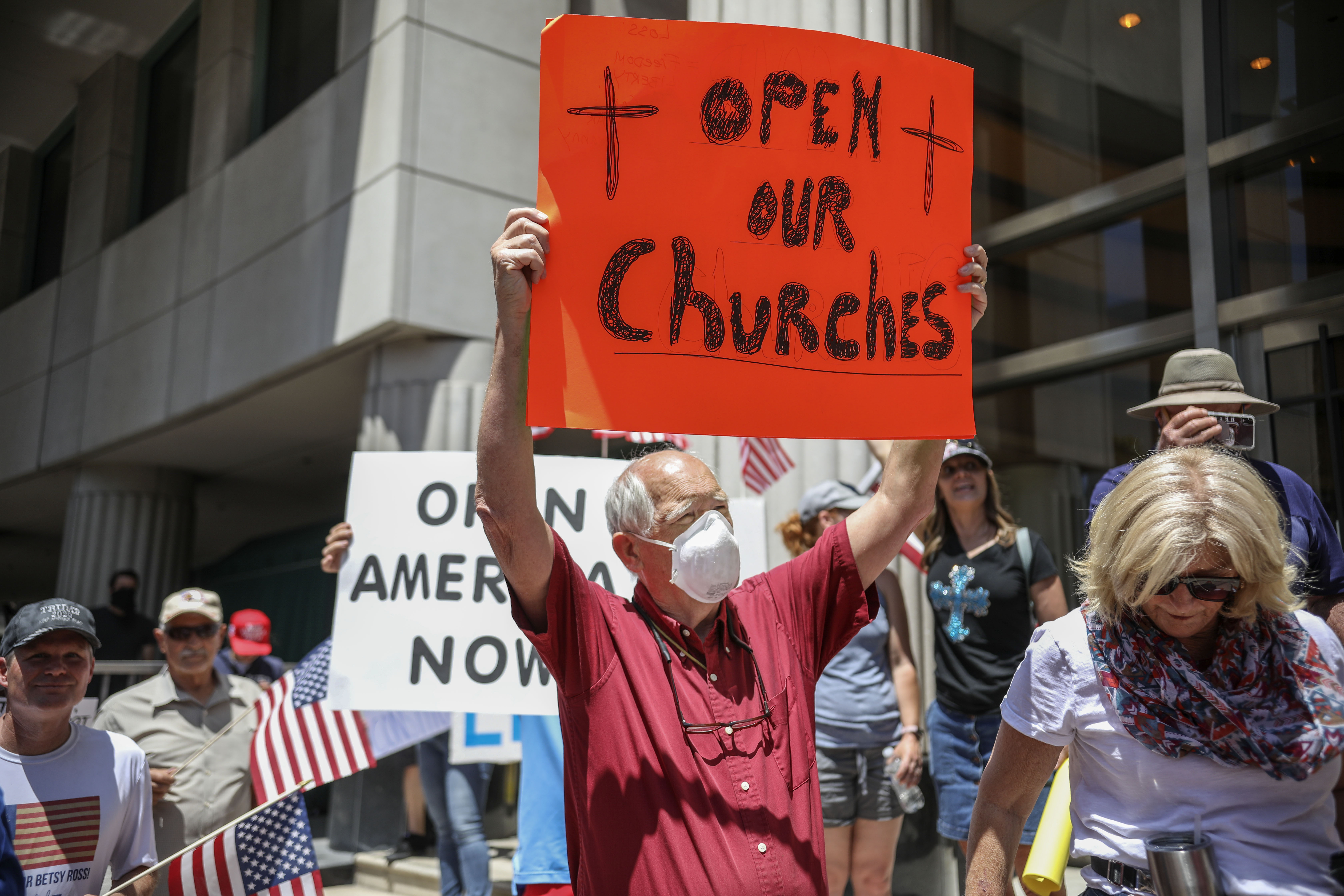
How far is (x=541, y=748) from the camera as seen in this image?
425 cm

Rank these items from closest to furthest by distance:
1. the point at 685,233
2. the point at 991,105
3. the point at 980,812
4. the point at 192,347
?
1. the point at 980,812
2. the point at 685,233
3. the point at 991,105
4. the point at 192,347

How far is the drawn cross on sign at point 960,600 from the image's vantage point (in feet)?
13.3

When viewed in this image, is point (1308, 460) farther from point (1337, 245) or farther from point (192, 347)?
point (192, 347)

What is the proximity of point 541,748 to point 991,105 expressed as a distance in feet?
17.4

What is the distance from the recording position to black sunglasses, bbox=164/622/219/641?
4605 mm

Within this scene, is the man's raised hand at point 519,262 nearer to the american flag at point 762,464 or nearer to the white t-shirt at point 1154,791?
the white t-shirt at point 1154,791

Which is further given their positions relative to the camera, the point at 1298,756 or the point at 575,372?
the point at 575,372

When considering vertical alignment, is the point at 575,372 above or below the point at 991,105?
below

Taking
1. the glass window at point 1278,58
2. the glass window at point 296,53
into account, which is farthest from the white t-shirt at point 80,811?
the glass window at point 296,53

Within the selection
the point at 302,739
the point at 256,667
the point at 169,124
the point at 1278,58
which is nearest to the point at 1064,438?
the point at 1278,58

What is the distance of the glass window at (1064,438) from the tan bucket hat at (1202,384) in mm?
2713

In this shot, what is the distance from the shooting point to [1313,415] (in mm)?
5242

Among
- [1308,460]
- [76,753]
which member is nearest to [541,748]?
[76,753]

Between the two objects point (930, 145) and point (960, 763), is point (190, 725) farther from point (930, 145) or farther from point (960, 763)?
point (930, 145)
